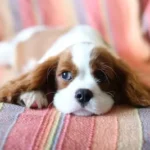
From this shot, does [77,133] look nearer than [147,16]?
Yes

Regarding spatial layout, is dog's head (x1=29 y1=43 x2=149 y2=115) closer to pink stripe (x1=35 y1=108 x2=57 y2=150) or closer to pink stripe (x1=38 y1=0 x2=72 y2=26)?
pink stripe (x1=35 y1=108 x2=57 y2=150)

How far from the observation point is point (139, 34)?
1806mm

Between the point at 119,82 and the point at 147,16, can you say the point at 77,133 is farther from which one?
the point at 147,16

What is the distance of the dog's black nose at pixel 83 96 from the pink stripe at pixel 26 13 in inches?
34.1

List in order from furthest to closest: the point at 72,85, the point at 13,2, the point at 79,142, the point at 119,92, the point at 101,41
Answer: the point at 13,2 < the point at 101,41 < the point at 119,92 < the point at 72,85 < the point at 79,142

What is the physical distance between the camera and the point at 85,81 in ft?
4.04

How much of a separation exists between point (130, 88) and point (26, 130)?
397mm

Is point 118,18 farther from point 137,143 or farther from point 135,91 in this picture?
point 137,143

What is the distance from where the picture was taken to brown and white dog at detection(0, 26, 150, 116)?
119cm

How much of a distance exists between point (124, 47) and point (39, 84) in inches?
24.7

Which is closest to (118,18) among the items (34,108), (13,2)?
(13,2)

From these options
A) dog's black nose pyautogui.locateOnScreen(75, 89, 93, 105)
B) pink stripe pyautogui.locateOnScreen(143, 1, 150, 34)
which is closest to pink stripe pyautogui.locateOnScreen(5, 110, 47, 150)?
dog's black nose pyautogui.locateOnScreen(75, 89, 93, 105)

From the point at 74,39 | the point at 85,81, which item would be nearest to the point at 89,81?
the point at 85,81

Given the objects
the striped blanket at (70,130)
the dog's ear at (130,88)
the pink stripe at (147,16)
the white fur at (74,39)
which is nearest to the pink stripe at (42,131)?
the striped blanket at (70,130)
